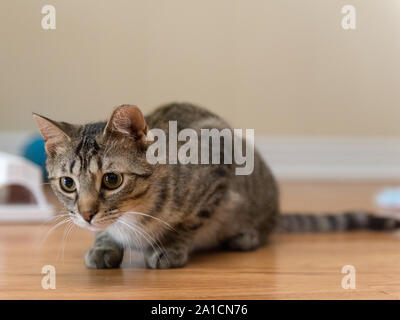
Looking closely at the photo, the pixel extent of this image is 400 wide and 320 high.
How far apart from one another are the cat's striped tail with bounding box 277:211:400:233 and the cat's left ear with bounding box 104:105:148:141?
79cm

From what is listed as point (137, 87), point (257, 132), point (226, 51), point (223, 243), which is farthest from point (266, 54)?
point (257, 132)

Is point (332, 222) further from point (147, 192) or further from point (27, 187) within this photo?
point (27, 187)

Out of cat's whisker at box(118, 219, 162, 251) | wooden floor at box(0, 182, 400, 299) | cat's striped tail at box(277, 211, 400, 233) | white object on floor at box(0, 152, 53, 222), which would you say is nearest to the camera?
wooden floor at box(0, 182, 400, 299)

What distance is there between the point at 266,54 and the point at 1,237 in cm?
103

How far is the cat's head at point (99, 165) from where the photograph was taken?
1024 millimetres

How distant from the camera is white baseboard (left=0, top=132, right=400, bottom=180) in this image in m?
3.28

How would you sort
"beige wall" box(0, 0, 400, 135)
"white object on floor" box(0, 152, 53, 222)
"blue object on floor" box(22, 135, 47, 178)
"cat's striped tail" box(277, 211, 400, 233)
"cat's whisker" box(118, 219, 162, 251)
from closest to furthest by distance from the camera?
1. "cat's whisker" box(118, 219, 162, 251)
2. "beige wall" box(0, 0, 400, 135)
3. "cat's striped tail" box(277, 211, 400, 233)
4. "white object on floor" box(0, 152, 53, 222)
5. "blue object on floor" box(22, 135, 47, 178)

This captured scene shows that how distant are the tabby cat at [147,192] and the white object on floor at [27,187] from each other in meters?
0.78

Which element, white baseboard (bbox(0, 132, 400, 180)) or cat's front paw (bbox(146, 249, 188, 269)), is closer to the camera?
cat's front paw (bbox(146, 249, 188, 269))

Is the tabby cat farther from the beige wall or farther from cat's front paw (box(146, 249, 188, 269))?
the beige wall

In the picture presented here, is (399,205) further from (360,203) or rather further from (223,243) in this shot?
(223,243)

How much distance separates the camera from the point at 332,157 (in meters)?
3.43

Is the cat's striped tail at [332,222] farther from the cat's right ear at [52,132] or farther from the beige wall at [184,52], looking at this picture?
the cat's right ear at [52,132]

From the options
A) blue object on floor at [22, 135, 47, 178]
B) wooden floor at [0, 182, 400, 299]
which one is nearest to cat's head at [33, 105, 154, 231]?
wooden floor at [0, 182, 400, 299]
